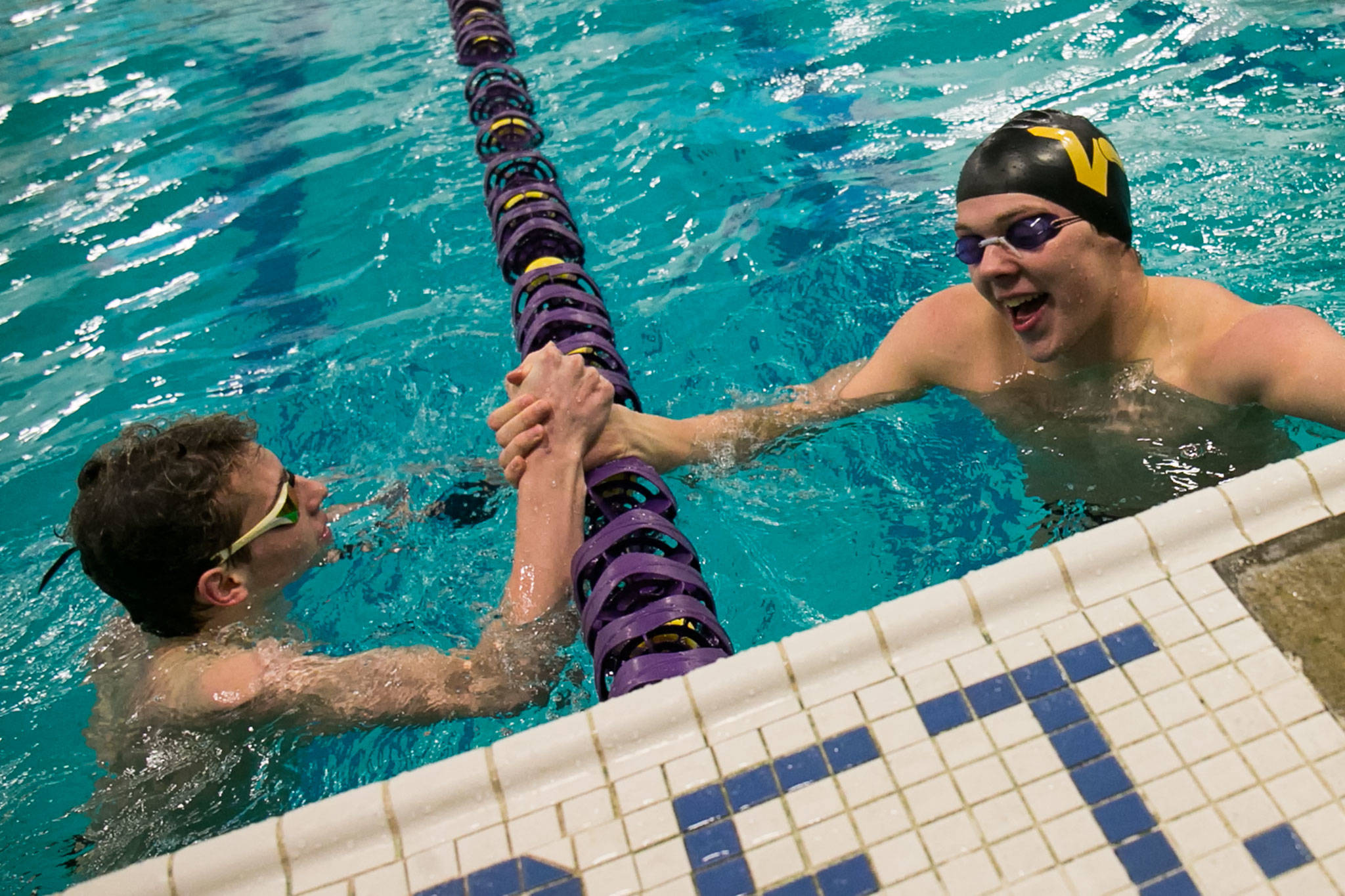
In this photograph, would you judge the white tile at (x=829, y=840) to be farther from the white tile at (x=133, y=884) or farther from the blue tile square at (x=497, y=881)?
the white tile at (x=133, y=884)

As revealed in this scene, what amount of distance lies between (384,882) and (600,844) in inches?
14.0

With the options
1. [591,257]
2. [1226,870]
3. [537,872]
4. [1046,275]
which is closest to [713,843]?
[537,872]

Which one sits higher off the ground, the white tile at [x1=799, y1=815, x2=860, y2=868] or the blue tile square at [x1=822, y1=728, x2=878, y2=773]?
the blue tile square at [x1=822, y1=728, x2=878, y2=773]

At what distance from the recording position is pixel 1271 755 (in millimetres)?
1530

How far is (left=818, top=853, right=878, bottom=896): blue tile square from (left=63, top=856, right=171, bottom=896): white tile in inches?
42.3

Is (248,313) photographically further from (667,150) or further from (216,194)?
(667,150)

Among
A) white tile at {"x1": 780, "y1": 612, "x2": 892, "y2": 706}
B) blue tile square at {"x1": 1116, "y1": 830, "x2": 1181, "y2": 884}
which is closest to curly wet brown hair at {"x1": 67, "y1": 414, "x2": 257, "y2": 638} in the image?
white tile at {"x1": 780, "y1": 612, "x2": 892, "y2": 706}

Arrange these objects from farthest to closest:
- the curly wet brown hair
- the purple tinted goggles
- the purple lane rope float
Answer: the curly wet brown hair
the purple tinted goggles
the purple lane rope float

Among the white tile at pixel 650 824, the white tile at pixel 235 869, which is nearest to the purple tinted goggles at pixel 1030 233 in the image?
the white tile at pixel 650 824

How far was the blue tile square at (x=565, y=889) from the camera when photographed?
154 cm

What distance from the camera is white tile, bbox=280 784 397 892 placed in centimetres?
165

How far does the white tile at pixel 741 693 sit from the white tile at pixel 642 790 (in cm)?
6

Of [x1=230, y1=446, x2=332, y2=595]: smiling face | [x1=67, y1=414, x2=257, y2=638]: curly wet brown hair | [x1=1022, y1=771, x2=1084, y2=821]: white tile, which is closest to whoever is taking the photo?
[x1=1022, y1=771, x2=1084, y2=821]: white tile

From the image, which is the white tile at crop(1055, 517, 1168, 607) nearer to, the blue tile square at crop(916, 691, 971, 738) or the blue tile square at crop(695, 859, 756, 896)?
the blue tile square at crop(916, 691, 971, 738)
